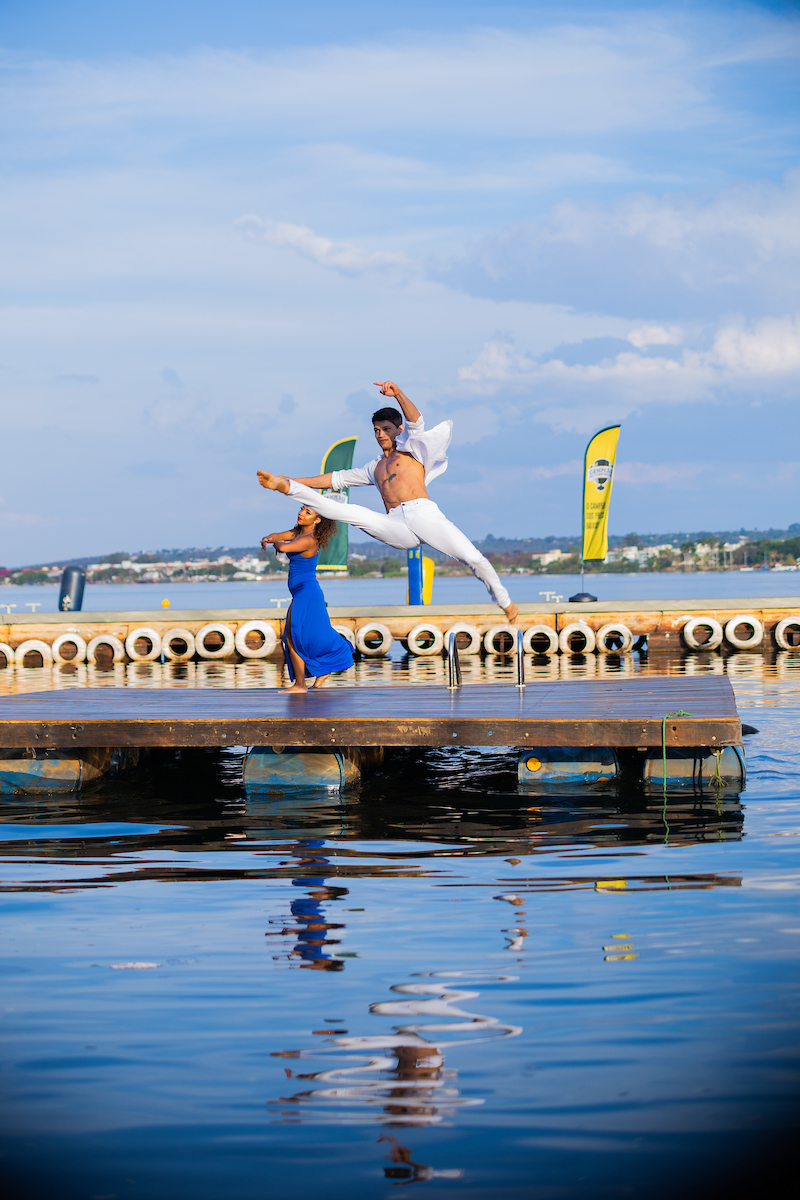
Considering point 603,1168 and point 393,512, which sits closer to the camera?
point 603,1168

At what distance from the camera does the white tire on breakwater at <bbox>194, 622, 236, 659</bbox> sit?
98.7 feet

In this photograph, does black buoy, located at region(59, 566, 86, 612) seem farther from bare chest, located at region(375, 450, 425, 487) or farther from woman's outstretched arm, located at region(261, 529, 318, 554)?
bare chest, located at region(375, 450, 425, 487)

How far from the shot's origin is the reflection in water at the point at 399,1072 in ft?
12.6

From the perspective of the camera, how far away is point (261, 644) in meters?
30.5

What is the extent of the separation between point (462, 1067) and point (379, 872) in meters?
3.36

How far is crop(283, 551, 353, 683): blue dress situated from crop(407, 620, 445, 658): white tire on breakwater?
16.4 meters

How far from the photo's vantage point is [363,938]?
19.4ft

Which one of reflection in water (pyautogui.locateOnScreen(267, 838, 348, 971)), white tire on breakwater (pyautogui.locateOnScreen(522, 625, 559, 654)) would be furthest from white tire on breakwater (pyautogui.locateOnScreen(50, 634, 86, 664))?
reflection in water (pyautogui.locateOnScreen(267, 838, 348, 971))

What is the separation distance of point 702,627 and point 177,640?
1474 cm

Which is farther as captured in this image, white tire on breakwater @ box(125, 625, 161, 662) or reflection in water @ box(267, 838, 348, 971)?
white tire on breakwater @ box(125, 625, 161, 662)

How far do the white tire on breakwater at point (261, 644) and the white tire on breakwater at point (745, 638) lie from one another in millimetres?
12556

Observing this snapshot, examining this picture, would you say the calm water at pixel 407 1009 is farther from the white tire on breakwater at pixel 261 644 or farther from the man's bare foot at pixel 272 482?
the white tire on breakwater at pixel 261 644

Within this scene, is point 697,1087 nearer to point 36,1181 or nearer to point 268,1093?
point 268,1093

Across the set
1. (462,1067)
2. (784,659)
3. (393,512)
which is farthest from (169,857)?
(784,659)
